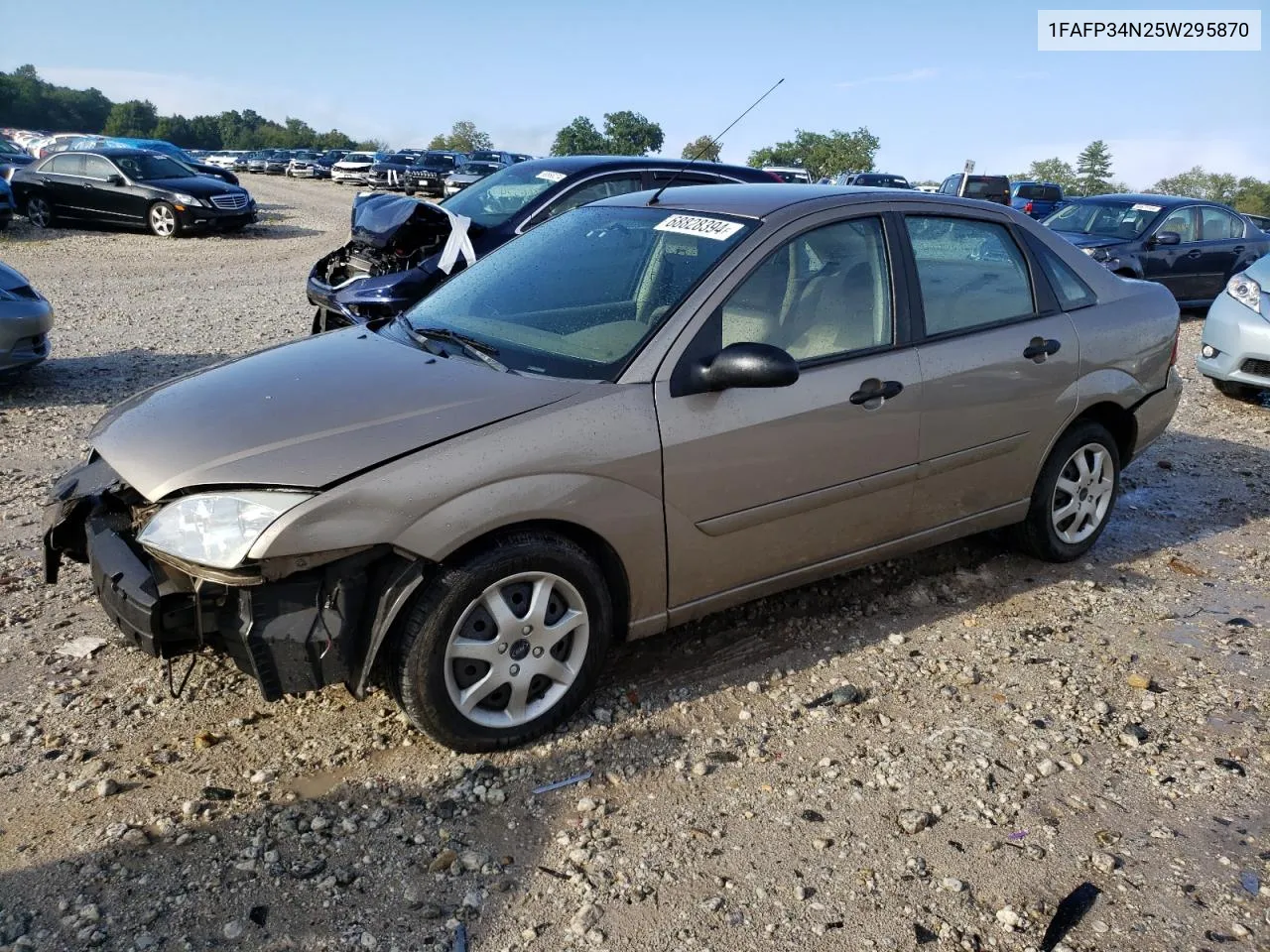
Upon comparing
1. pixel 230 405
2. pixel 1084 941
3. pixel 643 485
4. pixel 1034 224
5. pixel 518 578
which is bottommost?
pixel 1084 941

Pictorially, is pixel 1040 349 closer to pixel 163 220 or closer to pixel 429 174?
pixel 163 220

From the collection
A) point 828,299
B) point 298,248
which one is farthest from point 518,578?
point 298,248

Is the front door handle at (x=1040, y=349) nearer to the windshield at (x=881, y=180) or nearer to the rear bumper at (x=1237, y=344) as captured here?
the rear bumper at (x=1237, y=344)

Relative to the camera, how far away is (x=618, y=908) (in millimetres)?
2666

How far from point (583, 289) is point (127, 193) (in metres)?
19.3

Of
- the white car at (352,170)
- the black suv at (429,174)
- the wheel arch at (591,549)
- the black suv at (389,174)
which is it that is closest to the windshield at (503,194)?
the wheel arch at (591,549)

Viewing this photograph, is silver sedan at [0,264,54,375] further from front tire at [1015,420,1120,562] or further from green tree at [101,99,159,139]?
green tree at [101,99,159,139]

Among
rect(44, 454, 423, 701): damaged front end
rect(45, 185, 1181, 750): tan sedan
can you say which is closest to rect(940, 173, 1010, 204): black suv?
rect(45, 185, 1181, 750): tan sedan

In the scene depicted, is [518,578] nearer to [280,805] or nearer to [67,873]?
[280,805]

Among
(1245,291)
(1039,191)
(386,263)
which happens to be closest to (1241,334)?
(1245,291)

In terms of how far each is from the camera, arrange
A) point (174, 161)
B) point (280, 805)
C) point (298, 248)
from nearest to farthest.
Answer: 1. point (280, 805)
2. point (298, 248)
3. point (174, 161)

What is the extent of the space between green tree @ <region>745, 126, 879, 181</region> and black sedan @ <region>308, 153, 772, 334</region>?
57455mm

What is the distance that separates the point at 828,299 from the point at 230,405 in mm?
2204

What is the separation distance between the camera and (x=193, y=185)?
2016 cm
